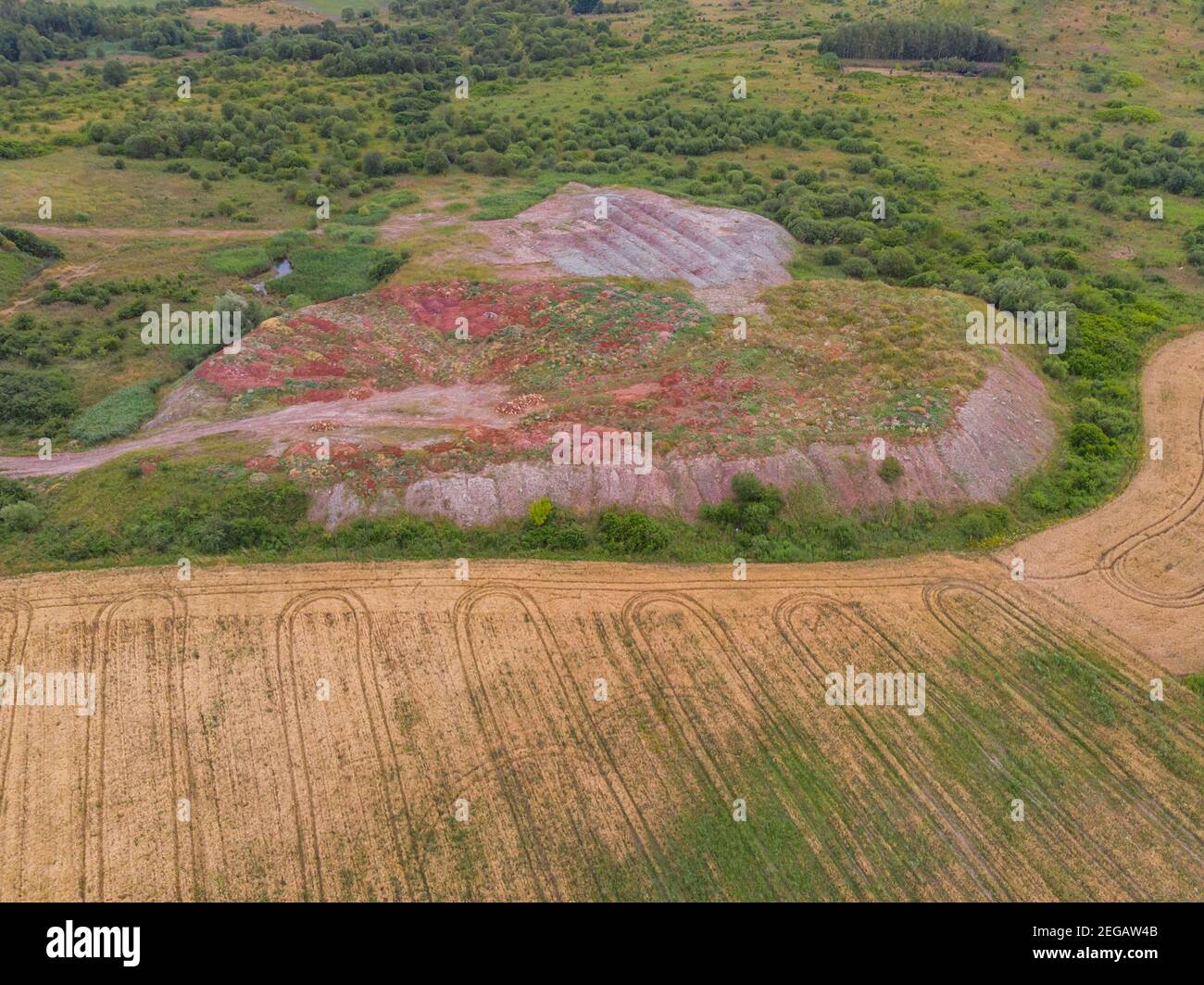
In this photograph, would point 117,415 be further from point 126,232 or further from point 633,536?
point 126,232

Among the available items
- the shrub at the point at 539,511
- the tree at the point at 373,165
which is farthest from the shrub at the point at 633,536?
the tree at the point at 373,165

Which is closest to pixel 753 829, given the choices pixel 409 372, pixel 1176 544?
pixel 1176 544

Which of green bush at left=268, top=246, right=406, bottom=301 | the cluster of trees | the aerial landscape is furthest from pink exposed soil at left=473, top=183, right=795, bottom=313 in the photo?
the cluster of trees

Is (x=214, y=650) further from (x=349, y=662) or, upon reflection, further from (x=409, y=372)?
(x=409, y=372)

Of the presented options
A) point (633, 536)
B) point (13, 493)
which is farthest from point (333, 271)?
point (633, 536)

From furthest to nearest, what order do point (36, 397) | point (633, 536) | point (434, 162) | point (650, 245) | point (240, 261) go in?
point (434, 162)
point (240, 261)
point (650, 245)
point (36, 397)
point (633, 536)

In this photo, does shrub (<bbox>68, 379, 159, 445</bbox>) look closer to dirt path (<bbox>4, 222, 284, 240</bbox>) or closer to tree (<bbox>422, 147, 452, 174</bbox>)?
dirt path (<bbox>4, 222, 284, 240</bbox>)
